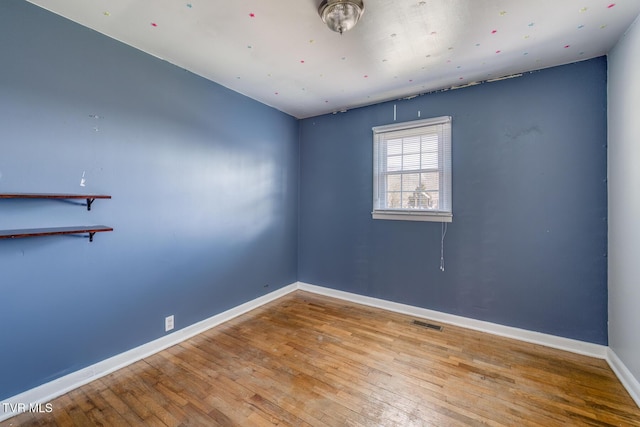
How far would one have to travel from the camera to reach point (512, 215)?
264 cm

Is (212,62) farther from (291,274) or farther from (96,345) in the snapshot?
(291,274)

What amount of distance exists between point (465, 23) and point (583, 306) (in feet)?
8.56

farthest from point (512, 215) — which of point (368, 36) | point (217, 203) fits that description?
point (217, 203)

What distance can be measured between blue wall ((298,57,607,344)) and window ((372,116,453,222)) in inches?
4.1

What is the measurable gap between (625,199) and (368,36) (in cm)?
229

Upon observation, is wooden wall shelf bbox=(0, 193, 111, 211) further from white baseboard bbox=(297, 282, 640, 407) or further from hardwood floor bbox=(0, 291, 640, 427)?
white baseboard bbox=(297, 282, 640, 407)

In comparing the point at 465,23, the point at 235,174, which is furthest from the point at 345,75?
the point at 235,174

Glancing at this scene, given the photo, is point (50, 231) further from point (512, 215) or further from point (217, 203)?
point (512, 215)

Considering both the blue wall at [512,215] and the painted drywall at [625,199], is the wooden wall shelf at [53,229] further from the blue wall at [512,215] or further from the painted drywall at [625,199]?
the painted drywall at [625,199]

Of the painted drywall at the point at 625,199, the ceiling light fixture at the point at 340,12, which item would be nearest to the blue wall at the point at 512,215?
the painted drywall at the point at 625,199

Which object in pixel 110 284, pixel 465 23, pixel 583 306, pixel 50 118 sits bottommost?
pixel 583 306

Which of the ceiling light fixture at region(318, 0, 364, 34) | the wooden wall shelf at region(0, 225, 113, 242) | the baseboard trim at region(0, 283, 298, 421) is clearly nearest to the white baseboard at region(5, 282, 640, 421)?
the baseboard trim at region(0, 283, 298, 421)

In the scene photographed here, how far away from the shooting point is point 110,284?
209 centimetres

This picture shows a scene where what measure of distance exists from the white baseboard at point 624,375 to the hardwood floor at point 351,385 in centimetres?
5
